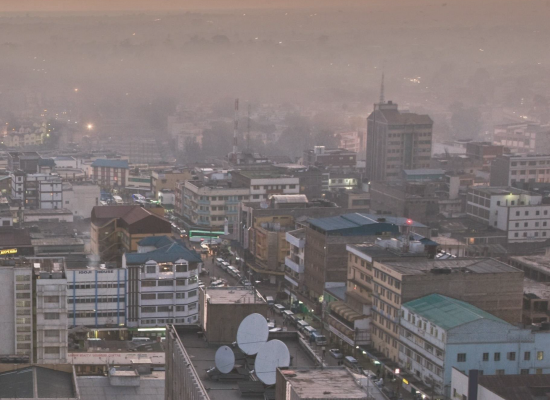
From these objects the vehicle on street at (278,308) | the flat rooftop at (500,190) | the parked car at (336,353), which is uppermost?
the flat rooftop at (500,190)

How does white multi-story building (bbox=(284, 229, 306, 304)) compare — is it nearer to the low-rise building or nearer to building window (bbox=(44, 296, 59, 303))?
building window (bbox=(44, 296, 59, 303))

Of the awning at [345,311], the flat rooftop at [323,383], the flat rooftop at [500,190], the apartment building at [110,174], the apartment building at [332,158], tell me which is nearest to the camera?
the flat rooftop at [323,383]

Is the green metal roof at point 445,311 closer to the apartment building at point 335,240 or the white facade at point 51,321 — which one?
the apartment building at point 335,240

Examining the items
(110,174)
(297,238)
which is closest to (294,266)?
(297,238)

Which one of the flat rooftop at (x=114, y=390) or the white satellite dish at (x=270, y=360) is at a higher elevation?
the white satellite dish at (x=270, y=360)

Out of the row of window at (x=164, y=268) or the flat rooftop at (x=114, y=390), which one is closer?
the flat rooftop at (x=114, y=390)

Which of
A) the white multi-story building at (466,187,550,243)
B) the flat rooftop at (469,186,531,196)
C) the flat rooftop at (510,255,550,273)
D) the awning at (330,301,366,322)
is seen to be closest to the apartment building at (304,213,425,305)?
the awning at (330,301,366,322)

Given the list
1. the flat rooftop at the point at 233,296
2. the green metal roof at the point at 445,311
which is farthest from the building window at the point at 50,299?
the green metal roof at the point at 445,311
